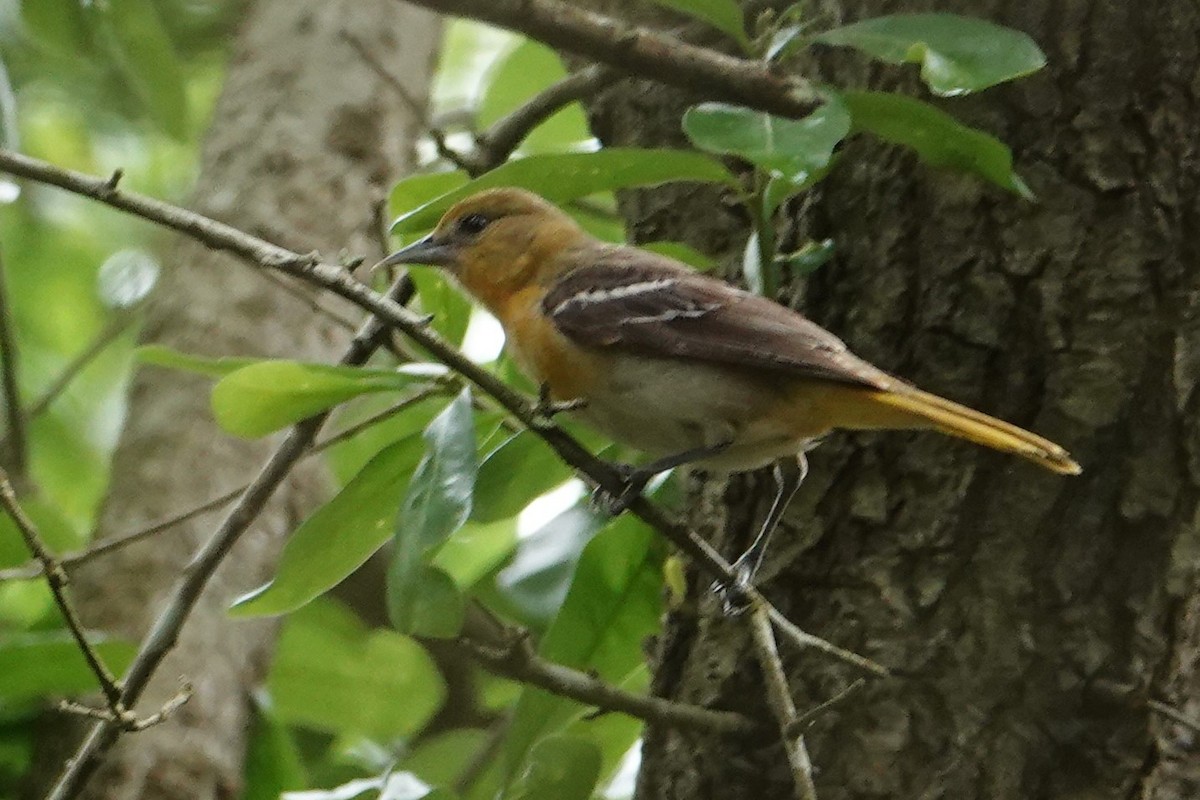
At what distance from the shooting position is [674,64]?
7.51ft

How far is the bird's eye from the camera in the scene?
128 inches

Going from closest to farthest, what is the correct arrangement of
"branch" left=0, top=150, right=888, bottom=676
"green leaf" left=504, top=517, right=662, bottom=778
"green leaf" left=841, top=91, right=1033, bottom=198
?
1. "branch" left=0, top=150, right=888, bottom=676
2. "green leaf" left=841, top=91, right=1033, bottom=198
3. "green leaf" left=504, top=517, right=662, bottom=778

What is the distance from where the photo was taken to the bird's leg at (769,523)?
2380 mm

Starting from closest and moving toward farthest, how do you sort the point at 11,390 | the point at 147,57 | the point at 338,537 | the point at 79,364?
1. the point at 338,537
2. the point at 11,390
3. the point at 147,57
4. the point at 79,364

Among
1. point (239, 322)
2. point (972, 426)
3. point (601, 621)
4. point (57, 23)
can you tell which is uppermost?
point (57, 23)

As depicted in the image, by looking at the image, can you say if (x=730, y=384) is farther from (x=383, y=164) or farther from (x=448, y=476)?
(x=383, y=164)

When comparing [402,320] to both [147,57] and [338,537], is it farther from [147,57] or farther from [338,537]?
[147,57]

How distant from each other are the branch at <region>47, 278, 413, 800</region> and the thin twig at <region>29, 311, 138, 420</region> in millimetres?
1930

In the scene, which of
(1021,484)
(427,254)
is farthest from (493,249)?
(1021,484)

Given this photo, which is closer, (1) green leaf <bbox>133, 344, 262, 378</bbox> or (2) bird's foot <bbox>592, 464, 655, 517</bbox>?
(2) bird's foot <bbox>592, 464, 655, 517</bbox>

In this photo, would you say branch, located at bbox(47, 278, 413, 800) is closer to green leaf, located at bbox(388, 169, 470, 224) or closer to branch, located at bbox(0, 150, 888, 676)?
branch, located at bbox(0, 150, 888, 676)

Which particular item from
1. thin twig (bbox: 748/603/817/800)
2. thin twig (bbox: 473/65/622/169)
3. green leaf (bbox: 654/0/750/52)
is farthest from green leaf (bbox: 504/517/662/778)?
green leaf (bbox: 654/0/750/52)

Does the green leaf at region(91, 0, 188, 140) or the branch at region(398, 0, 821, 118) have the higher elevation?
the green leaf at region(91, 0, 188, 140)

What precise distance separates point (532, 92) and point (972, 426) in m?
2.14
